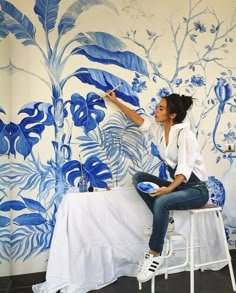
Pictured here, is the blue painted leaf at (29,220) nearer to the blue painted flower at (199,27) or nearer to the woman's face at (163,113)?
the woman's face at (163,113)

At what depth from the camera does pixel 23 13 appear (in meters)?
2.55

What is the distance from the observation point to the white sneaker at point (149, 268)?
2.21m

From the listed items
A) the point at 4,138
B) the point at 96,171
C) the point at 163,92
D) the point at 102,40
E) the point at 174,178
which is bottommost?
the point at 174,178

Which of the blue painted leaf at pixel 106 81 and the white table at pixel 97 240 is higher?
the blue painted leaf at pixel 106 81

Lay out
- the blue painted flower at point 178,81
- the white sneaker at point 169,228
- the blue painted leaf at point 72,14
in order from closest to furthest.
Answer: the white sneaker at point 169,228 → the blue painted leaf at point 72,14 → the blue painted flower at point 178,81

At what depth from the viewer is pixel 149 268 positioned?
2.22 m

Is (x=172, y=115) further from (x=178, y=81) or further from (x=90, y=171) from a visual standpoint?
(x=90, y=171)

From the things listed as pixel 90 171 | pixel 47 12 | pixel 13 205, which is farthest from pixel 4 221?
pixel 47 12

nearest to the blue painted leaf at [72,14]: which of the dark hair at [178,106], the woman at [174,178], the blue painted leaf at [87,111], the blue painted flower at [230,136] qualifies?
the blue painted leaf at [87,111]

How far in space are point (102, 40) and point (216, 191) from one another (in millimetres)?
1583

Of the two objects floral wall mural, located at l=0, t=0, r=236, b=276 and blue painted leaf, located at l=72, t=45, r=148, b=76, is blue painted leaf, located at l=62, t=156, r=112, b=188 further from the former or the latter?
blue painted leaf, located at l=72, t=45, r=148, b=76

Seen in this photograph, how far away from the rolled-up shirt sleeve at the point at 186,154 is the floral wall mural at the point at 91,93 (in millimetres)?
487

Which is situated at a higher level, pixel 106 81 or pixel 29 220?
pixel 106 81

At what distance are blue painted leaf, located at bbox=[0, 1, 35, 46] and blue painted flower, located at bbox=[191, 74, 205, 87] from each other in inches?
52.9
